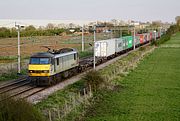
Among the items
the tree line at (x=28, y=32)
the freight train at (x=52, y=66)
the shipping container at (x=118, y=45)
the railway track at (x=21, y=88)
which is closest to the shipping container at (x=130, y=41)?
the shipping container at (x=118, y=45)

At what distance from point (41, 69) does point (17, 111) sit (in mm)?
15591

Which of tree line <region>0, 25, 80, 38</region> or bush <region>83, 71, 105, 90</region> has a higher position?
tree line <region>0, 25, 80, 38</region>

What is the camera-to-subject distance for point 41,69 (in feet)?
90.2

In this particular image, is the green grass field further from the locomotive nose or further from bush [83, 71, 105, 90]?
the locomotive nose

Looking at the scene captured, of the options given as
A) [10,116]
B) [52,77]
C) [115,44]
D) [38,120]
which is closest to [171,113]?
[38,120]

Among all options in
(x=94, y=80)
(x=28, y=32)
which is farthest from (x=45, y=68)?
(x=28, y=32)

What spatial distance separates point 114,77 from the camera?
101 ft

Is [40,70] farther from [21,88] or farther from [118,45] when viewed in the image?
[118,45]

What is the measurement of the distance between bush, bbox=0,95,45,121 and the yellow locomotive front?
1439 cm

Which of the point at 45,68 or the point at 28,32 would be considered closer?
the point at 45,68

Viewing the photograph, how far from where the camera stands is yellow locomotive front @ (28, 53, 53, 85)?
27438mm

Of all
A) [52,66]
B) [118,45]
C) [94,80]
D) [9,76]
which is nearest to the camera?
[94,80]

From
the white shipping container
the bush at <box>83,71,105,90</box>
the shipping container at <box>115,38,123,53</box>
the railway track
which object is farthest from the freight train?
the shipping container at <box>115,38,123,53</box>

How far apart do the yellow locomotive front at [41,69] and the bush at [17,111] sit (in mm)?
14388
